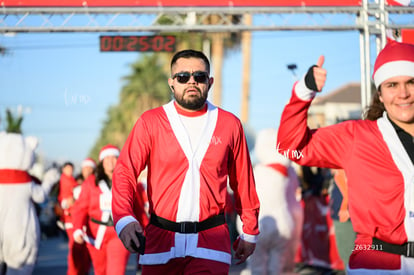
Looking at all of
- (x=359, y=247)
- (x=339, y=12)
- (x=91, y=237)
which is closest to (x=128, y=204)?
(x=359, y=247)

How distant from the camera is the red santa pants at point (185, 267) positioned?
4234 millimetres

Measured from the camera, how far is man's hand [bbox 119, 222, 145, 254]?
378 centimetres

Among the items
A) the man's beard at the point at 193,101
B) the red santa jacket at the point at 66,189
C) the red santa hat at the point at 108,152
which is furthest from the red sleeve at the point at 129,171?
the red santa jacket at the point at 66,189

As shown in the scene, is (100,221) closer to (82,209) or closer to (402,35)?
(82,209)

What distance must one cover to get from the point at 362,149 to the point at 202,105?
1.21m

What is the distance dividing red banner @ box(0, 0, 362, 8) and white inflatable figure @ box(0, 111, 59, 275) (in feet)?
8.92

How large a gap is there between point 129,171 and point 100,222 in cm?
363

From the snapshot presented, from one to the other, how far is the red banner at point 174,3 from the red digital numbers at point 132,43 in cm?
55

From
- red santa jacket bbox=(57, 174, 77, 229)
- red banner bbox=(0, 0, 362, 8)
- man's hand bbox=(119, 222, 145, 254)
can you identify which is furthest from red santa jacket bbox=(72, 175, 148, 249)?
red santa jacket bbox=(57, 174, 77, 229)

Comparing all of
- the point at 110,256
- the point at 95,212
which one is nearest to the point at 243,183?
the point at 110,256

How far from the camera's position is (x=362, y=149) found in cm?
375

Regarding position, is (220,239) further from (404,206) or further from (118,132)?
(118,132)

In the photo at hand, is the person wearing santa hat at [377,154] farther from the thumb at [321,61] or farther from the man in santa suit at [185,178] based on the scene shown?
the man in santa suit at [185,178]

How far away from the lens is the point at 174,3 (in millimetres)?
9641
